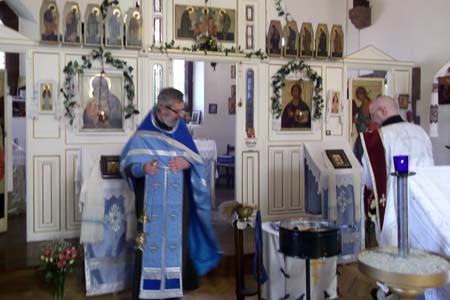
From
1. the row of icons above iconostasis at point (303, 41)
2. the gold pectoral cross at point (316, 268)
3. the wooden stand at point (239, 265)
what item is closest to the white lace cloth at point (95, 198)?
the wooden stand at point (239, 265)

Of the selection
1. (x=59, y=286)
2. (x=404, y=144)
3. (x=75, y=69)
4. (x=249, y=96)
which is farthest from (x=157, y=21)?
(x=404, y=144)

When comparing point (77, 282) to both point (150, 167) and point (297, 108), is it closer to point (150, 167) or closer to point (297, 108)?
point (150, 167)

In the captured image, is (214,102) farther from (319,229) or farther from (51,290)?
(319,229)

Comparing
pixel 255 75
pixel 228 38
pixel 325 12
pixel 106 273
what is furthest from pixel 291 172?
pixel 106 273

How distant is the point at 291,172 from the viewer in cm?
728

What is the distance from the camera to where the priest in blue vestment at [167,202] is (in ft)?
12.2

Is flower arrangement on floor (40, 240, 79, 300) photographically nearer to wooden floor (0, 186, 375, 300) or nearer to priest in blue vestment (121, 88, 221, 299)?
wooden floor (0, 186, 375, 300)

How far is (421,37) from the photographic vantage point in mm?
7414

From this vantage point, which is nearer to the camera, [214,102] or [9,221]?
[9,221]

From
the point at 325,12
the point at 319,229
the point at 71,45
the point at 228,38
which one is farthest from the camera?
the point at 325,12

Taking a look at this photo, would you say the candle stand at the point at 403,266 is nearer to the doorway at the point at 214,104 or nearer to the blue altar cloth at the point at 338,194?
the blue altar cloth at the point at 338,194

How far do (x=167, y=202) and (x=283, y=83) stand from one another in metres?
3.83

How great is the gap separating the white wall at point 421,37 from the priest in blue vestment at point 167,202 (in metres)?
4.41

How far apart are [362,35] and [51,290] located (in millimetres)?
6982
